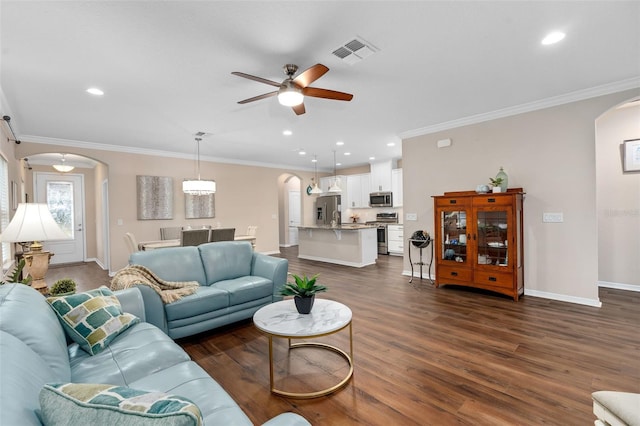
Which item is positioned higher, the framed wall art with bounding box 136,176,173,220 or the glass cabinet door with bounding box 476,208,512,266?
the framed wall art with bounding box 136,176,173,220

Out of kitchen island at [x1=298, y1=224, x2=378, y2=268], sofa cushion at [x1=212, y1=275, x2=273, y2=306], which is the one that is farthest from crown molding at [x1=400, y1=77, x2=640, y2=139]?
sofa cushion at [x1=212, y1=275, x2=273, y2=306]

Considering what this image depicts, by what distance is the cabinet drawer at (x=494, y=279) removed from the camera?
3924 mm

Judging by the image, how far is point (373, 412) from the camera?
1870 millimetres

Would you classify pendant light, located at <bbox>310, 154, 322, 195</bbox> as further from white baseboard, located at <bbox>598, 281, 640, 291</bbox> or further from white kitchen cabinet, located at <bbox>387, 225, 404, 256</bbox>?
white baseboard, located at <bbox>598, 281, 640, 291</bbox>

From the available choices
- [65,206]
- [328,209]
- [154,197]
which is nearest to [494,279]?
[328,209]

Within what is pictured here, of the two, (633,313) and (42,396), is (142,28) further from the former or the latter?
(633,313)

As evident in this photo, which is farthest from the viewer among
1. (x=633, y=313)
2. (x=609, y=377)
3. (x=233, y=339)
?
(x=633, y=313)

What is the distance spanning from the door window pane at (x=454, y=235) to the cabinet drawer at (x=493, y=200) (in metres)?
0.27

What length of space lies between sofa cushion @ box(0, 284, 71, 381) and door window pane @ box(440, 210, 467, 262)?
176 inches

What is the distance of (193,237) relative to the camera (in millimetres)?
4703

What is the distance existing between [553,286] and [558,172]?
1504 millimetres

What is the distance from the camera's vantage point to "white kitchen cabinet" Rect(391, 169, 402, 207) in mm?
7992

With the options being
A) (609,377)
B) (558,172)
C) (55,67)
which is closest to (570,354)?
(609,377)

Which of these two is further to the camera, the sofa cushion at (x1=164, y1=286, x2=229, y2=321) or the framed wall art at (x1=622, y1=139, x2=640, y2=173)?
the framed wall art at (x1=622, y1=139, x2=640, y2=173)
